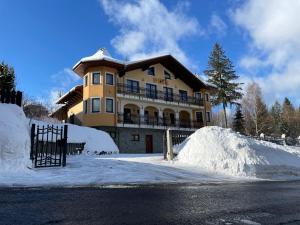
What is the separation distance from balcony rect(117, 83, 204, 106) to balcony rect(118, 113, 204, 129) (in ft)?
8.61

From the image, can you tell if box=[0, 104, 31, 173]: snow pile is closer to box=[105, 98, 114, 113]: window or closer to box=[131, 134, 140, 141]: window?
box=[105, 98, 114, 113]: window

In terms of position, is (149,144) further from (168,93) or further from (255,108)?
(255,108)

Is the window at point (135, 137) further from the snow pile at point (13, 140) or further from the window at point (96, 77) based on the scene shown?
the snow pile at point (13, 140)

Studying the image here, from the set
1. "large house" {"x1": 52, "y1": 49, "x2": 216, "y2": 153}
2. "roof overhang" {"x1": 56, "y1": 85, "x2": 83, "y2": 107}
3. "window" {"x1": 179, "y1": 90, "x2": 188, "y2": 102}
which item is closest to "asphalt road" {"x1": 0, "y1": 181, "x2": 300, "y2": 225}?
"large house" {"x1": 52, "y1": 49, "x2": 216, "y2": 153}

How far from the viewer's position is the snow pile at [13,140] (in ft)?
39.3

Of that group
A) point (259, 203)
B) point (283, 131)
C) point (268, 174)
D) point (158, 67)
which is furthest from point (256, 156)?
point (283, 131)

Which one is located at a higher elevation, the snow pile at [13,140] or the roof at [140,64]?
the roof at [140,64]

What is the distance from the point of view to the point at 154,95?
45125 millimetres

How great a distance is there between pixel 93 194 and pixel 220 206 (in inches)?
126

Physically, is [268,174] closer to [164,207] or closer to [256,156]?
[256,156]

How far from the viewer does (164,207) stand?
22.2 ft

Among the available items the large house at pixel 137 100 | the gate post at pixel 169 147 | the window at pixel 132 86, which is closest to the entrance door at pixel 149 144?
the large house at pixel 137 100

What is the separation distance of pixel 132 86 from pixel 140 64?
3029mm

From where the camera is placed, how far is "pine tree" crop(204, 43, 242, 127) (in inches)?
2168
